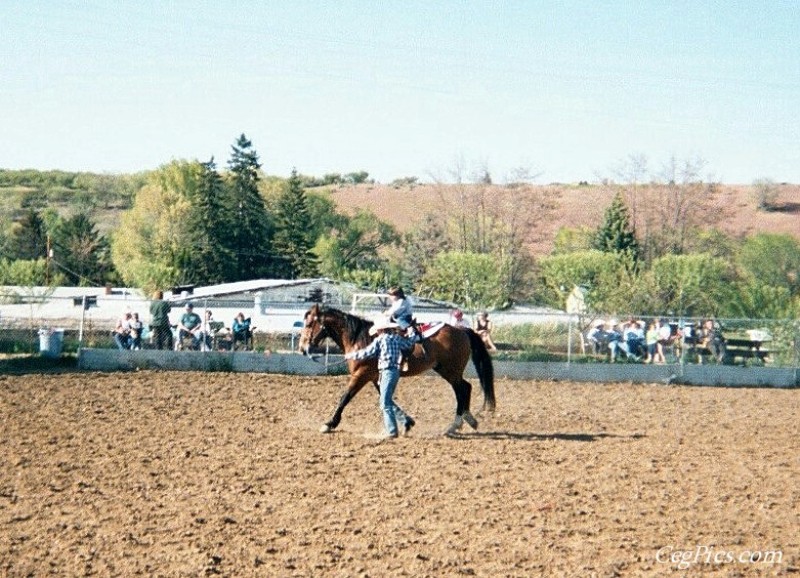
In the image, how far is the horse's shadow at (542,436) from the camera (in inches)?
599

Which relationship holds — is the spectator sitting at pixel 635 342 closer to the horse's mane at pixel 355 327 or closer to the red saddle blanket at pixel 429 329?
the red saddle blanket at pixel 429 329

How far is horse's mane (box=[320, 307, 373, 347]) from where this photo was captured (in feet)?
51.2

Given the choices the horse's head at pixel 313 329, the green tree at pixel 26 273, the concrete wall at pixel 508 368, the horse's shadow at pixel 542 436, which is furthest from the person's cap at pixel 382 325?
the green tree at pixel 26 273

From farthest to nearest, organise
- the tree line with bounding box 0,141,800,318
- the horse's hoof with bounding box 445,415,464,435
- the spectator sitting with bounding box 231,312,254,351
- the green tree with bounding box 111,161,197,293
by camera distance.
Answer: the green tree with bounding box 111,161,197,293 < the tree line with bounding box 0,141,800,318 < the spectator sitting with bounding box 231,312,254,351 < the horse's hoof with bounding box 445,415,464,435

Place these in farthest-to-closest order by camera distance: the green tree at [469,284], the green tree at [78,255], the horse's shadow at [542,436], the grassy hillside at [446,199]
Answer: the grassy hillside at [446,199]
the green tree at [78,255]
the green tree at [469,284]
the horse's shadow at [542,436]

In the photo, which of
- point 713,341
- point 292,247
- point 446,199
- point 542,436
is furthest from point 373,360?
point 446,199

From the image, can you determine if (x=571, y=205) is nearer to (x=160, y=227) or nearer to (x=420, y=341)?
(x=160, y=227)

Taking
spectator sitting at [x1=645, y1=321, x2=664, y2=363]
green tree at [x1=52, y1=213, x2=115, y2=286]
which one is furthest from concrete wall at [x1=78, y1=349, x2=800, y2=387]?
green tree at [x1=52, y1=213, x2=115, y2=286]

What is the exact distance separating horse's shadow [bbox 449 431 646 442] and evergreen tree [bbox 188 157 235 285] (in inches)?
2401

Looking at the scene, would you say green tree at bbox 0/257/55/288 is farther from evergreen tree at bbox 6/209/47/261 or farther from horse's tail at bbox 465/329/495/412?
horse's tail at bbox 465/329/495/412

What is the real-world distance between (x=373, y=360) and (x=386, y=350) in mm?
411

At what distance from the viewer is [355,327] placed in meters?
15.6

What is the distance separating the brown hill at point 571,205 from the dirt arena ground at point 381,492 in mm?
A: 70346

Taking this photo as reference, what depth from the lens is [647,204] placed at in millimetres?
89438
